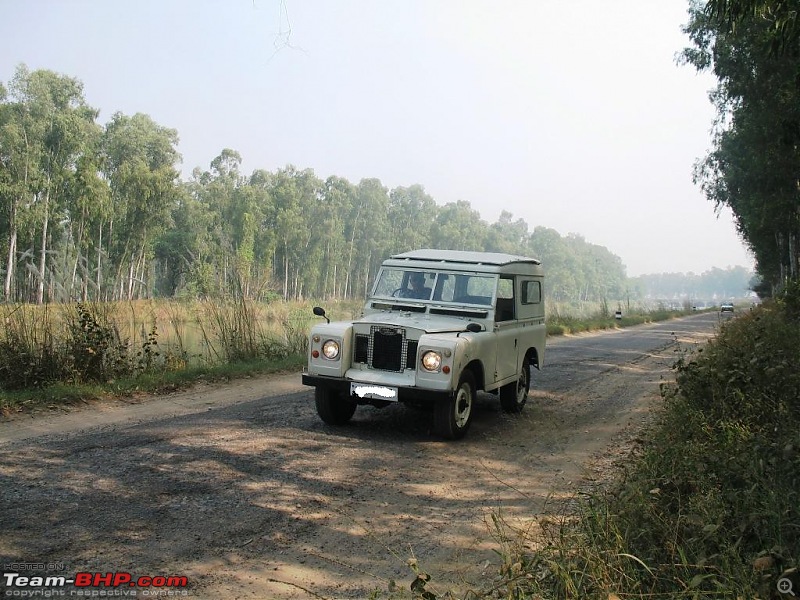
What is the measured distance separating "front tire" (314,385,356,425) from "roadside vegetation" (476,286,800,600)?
3453 millimetres

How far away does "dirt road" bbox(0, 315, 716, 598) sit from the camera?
13.5ft

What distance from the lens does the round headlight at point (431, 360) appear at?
24.1ft

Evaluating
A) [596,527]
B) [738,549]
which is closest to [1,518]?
[596,527]

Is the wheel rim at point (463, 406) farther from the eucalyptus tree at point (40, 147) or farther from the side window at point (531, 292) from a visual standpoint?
the eucalyptus tree at point (40, 147)

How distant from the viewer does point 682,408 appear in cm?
762

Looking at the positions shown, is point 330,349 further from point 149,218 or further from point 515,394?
point 149,218

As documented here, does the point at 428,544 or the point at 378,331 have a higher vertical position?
the point at 378,331

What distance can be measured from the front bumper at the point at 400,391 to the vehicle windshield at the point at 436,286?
174 centimetres

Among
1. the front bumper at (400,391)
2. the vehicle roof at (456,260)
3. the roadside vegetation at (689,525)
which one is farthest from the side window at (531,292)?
the roadside vegetation at (689,525)

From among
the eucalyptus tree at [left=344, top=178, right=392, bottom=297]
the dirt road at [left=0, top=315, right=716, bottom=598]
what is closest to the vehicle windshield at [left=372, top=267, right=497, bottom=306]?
the dirt road at [left=0, top=315, right=716, bottom=598]

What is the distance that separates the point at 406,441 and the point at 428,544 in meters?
2.98

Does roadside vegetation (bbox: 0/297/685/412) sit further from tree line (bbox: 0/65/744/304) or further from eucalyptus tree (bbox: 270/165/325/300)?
eucalyptus tree (bbox: 270/165/325/300)

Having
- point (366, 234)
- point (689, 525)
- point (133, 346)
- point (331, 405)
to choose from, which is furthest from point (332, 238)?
point (689, 525)

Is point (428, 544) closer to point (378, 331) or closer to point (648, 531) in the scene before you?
point (648, 531)
